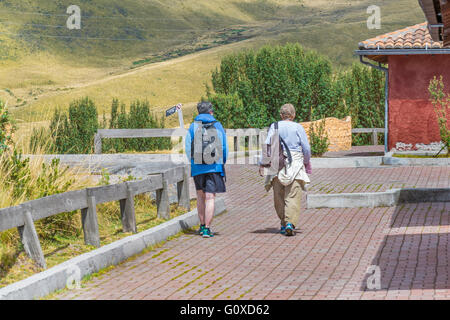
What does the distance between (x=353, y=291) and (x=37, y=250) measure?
3.36 m

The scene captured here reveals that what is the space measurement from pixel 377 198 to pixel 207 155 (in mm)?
Answer: 4298

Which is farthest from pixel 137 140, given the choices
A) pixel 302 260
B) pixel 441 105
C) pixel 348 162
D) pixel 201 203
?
pixel 302 260

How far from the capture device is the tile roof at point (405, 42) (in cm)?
2377

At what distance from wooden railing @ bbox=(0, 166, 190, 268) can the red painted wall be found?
13000 millimetres

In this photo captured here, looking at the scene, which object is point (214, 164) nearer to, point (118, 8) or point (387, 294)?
point (387, 294)

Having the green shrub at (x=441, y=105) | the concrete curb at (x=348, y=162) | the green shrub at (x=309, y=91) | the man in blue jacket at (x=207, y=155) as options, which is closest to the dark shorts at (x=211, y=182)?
the man in blue jacket at (x=207, y=155)

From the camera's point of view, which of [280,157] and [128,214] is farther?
[280,157]

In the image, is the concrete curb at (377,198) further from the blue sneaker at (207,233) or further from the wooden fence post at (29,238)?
the wooden fence post at (29,238)

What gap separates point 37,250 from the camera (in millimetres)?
8297

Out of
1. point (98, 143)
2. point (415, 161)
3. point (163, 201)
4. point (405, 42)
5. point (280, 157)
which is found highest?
point (405, 42)

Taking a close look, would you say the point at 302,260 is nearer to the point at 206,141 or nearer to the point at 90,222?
the point at 206,141

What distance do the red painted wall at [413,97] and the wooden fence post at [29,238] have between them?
18202 mm

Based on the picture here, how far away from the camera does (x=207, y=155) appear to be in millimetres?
11227

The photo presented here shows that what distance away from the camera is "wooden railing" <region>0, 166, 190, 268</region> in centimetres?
820
